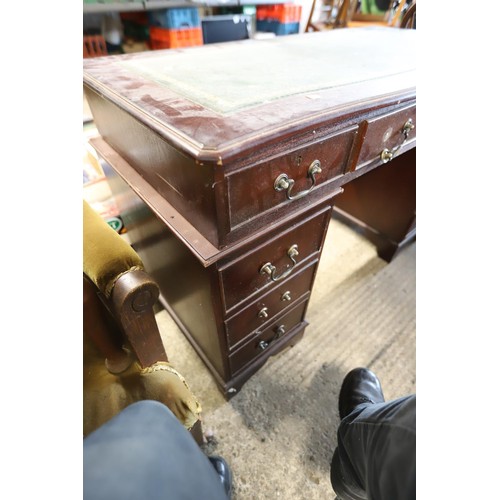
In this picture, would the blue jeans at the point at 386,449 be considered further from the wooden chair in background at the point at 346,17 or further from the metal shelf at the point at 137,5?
the wooden chair in background at the point at 346,17

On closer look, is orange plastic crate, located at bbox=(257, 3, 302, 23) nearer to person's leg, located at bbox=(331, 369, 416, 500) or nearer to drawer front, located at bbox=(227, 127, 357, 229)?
drawer front, located at bbox=(227, 127, 357, 229)

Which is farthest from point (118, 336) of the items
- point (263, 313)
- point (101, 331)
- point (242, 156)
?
point (242, 156)

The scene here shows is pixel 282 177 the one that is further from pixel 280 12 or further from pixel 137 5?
pixel 280 12

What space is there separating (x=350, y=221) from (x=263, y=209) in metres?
1.43

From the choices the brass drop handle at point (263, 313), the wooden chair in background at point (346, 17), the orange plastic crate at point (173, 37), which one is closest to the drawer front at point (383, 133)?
the brass drop handle at point (263, 313)

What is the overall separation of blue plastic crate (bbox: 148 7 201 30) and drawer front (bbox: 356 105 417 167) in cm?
120

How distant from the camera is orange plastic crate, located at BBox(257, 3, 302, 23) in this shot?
1.92 m

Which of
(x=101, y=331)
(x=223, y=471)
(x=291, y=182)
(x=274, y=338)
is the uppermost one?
(x=291, y=182)

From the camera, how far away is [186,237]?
1.81 ft

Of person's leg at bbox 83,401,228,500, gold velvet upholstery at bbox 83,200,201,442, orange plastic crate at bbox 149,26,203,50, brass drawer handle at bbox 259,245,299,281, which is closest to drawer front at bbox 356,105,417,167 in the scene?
brass drawer handle at bbox 259,245,299,281

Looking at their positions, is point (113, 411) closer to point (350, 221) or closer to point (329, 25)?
point (350, 221)

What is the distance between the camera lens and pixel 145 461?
399 mm

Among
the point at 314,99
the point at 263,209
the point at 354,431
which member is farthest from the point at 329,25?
the point at 354,431

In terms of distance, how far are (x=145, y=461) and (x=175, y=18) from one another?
1.67 meters
